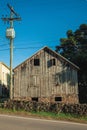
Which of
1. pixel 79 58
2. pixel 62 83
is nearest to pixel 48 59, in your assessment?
pixel 62 83

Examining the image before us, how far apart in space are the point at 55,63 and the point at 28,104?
1161 centimetres

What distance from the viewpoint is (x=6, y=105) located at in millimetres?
25406

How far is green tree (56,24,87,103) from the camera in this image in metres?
42.3

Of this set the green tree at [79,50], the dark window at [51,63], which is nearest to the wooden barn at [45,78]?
the dark window at [51,63]

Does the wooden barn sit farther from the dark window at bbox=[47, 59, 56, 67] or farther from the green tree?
the green tree

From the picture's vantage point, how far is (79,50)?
146ft

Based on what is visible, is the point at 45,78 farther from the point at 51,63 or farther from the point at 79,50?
the point at 79,50

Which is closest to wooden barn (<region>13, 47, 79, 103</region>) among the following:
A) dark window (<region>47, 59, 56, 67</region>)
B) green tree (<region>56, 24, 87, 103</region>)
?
dark window (<region>47, 59, 56, 67</region>)

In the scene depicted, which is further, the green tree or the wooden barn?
the green tree

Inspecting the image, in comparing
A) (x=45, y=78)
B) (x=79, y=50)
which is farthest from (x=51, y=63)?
(x=79, y=50)

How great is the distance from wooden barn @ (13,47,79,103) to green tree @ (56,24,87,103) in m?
7.62

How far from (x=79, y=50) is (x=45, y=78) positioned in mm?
12121

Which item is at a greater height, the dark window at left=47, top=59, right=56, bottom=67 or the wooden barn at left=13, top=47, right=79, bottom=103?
the dark window at left=47, top=59, right=56, bottom=67

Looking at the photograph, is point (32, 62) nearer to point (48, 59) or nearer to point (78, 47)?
point (48, 59)
